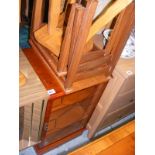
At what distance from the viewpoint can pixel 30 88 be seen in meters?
0.90

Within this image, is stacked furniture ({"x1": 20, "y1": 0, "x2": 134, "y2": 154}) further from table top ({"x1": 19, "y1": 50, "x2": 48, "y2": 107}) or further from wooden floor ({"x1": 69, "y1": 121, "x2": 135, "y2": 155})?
wooden floor ({"x1": 69, "y1": 121, "x2": 135, "y2": 155})

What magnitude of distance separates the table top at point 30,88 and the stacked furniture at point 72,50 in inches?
1.3

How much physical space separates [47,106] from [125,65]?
1.59 ft

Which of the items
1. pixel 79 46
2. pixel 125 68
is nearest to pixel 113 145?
pixel 79 46

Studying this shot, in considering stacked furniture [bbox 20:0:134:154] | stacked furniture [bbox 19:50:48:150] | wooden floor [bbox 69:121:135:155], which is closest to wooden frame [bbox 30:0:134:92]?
stacked furniture [bbox 20:0:134:154]

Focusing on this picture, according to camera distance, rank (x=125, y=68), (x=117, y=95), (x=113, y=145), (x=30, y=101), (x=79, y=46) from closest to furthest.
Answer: (x=113, y=145)
(x=79, y=46)
(x=30, y=101)
(x=125, y=68)
(x=117, y=95)

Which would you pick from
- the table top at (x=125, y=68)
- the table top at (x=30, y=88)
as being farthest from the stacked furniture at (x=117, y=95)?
the table top at (x=30, y=88)

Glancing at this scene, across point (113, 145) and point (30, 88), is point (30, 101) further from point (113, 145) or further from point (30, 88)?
point (113, 145)

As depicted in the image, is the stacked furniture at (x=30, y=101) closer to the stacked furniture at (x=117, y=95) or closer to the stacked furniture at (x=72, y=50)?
the stacked furniture at (x=72, y=50)

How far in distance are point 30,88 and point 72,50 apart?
274 millimetres

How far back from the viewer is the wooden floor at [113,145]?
58 cm
